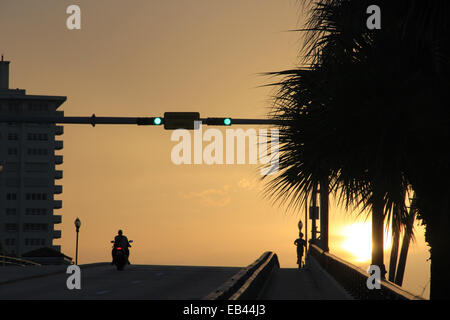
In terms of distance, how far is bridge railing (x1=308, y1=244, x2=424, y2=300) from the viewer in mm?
10523

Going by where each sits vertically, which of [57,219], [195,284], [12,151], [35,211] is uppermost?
[12,151]

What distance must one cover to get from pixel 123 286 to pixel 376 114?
1263 centimetres

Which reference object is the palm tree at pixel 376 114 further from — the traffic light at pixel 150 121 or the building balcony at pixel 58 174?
the building balcony at pixel 58 174

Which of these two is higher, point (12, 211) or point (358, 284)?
point (358, 284)

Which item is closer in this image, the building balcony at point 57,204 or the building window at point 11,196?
the building window at point 11,196

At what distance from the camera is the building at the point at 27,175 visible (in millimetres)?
184375

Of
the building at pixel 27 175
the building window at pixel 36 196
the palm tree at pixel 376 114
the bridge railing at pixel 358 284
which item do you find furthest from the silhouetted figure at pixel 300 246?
the building window at pixel 36 196

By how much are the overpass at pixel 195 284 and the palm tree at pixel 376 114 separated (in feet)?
6.87

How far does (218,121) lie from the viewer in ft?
88.2

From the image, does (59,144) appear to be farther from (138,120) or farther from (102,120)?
(102,120)

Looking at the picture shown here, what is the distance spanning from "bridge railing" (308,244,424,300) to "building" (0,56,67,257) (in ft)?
544

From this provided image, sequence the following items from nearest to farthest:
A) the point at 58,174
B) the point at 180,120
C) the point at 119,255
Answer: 1. the point at 180,120
2. the point at 119,255
3. the point at 58,174

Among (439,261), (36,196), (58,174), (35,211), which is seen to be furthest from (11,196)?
(439,261)

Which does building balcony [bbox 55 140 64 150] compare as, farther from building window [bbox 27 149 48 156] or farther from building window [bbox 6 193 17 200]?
building window [bbox 6 193 17 200]
